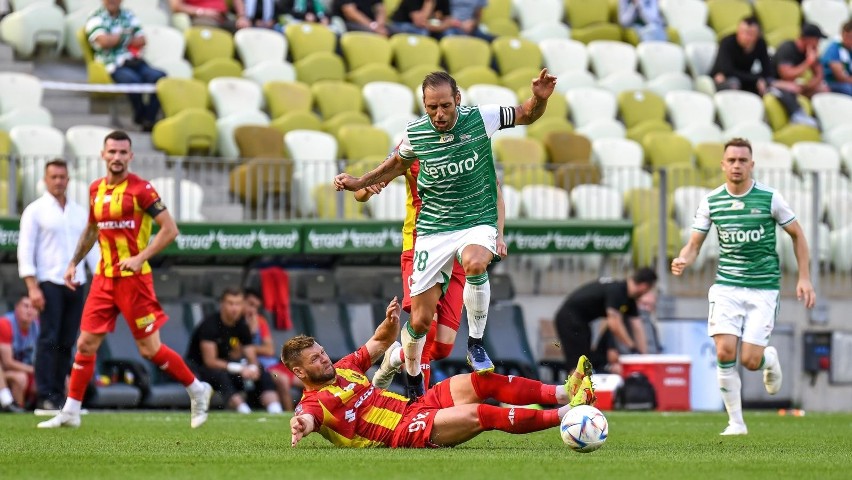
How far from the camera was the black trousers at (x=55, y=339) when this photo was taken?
15.5 m

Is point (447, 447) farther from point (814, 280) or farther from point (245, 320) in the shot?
point (814, 280)

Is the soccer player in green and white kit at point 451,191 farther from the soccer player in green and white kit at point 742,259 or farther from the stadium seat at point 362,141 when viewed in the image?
the stadium seat at point 362,141

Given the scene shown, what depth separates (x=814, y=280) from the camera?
68.6 feet

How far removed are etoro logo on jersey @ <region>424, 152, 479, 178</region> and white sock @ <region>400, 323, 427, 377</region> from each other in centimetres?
114

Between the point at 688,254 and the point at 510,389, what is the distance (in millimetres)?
2682

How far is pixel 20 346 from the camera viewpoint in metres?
17.0

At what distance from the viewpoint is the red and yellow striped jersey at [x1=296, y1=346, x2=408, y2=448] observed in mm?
10000

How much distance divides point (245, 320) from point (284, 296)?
119 cm

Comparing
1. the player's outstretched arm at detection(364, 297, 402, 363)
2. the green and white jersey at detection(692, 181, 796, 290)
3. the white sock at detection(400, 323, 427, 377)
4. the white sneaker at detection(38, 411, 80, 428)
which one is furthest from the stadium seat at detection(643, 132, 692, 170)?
the player's outstretched arm at detection(364, 297, 402, 363)

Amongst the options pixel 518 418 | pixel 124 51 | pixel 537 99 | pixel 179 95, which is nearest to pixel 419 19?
pixel 179 95

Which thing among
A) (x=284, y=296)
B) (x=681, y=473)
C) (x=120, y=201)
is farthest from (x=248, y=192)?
(x=681, y=473)

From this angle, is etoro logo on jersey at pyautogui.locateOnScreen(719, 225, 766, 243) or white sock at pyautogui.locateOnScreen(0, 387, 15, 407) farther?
white sock at pyautogui.locateOnScreen(0, 387, 15, 407)

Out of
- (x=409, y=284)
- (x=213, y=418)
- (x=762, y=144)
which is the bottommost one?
(x=213, y=418)

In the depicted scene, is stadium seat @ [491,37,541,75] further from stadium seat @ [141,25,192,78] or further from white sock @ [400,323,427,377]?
white sock @ [400,323,427,377]
